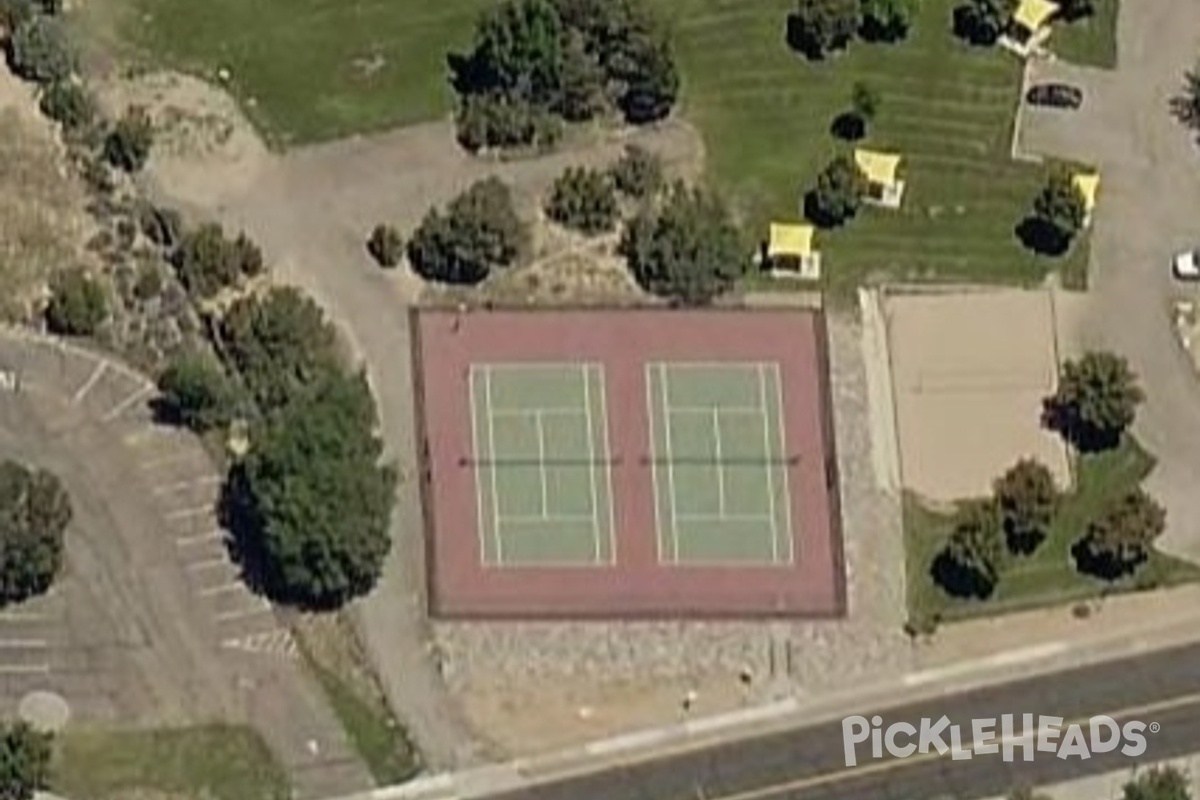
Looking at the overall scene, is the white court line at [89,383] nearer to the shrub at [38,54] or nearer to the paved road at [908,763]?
the shrub at [38,54]

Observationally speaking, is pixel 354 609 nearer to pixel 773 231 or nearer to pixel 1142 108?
pixel 773 231

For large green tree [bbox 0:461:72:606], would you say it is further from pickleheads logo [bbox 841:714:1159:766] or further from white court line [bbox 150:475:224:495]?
pickleheads logo [bbox 841:714:1159:766]

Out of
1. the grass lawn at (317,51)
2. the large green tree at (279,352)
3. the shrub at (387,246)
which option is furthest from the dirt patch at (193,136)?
the large green tree at (279,352)

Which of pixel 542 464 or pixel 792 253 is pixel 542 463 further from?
pixel 792 253

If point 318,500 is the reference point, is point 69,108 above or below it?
above

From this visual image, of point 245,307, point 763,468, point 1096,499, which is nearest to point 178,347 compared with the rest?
point 245,307

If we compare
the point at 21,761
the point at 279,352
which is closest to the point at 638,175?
the point at 279,352

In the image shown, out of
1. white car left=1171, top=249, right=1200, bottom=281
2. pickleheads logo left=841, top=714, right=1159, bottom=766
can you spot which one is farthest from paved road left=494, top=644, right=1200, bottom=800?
white car left=1171, top=249, right=1200, bottom=281
